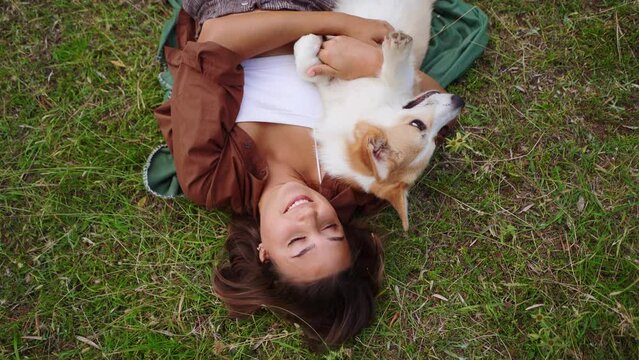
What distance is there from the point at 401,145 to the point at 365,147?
0.67 feet

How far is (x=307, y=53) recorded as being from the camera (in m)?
3.03

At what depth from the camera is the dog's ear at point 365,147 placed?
9.16 ft

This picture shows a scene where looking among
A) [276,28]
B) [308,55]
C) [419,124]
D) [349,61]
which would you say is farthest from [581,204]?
[276,28]

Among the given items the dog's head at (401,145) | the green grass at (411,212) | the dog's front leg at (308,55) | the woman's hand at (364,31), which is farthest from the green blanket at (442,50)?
the dog's front leg at (308,55)

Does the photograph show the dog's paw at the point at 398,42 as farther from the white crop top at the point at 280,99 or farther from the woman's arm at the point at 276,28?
the white crop top at the point at 280,99

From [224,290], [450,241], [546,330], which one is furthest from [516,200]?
[224,290]

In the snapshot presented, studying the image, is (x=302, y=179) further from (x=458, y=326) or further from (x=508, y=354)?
(x=508, y=354)

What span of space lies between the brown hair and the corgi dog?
0.45 meters

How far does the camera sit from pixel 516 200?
351 centimetres

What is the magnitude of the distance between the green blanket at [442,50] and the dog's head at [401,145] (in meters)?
0.70

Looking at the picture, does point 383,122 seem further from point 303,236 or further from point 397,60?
point 303,236

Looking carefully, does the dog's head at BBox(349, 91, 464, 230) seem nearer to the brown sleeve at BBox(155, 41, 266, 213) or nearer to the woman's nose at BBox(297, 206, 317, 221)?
the woman's nose at BBox(297, 206, 317, 221)

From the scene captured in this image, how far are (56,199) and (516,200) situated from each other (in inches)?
128

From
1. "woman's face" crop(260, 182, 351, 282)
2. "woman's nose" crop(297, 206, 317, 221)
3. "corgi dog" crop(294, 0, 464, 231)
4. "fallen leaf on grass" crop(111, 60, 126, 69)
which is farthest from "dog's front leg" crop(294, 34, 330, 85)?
"fallen leaf on grass" crop(111, 60, 126, 69)
